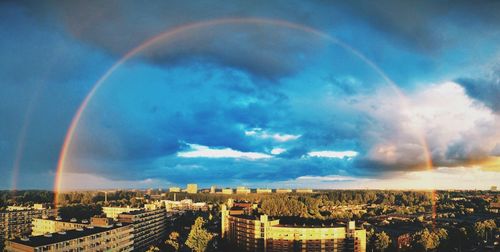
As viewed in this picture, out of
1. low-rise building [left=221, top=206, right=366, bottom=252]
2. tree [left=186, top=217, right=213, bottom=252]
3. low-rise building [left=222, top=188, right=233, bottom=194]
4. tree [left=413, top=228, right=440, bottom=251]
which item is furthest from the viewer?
low-rise building [left=222, top=188, right=233, bottom=194]

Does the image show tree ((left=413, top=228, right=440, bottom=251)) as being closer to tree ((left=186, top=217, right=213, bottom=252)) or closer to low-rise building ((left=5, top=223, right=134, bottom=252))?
tree ((left=186, top=217, right=213, bottom=252))

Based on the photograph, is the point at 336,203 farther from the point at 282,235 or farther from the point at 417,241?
the point at 282,235

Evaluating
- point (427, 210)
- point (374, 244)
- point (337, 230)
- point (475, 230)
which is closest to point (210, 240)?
point (337, 230)

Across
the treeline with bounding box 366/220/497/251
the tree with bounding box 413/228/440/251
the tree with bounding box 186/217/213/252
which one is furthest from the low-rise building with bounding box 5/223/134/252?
the tree with bounding box 413/228/440/251

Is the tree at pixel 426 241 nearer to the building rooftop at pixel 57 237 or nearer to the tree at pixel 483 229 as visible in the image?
the tree at pixel 483 229

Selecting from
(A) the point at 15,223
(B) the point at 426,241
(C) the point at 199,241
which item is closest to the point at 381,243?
(B) the point at 426,241

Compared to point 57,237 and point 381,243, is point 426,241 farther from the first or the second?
point 57,237
